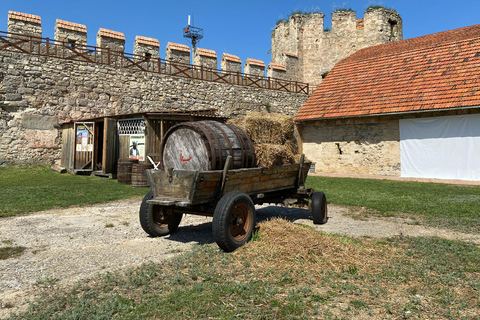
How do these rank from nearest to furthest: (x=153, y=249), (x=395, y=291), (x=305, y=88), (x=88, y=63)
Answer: (x=395, y=291) < (x=153, y=249) < (x=88, y=63) < (x=305, y=88)

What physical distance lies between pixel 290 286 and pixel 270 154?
102 inches

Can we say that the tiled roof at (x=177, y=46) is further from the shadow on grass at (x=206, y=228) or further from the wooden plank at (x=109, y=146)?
the shadow on grass at (x=206, y=228)

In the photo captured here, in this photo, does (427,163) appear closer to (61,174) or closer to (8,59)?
(61,174)

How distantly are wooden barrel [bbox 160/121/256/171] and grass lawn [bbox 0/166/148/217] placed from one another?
4.21 metres

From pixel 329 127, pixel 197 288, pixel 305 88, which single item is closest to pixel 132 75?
pixel 329 127

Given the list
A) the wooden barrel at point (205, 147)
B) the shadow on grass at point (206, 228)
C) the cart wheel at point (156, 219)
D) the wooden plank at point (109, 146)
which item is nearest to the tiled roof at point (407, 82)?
the wooden plank at point (109, 146)

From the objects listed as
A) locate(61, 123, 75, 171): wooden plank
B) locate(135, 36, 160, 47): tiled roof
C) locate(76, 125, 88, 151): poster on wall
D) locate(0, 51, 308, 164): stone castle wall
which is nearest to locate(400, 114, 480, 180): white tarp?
Result: locate(0, 51, 308, 164): stone castle wall

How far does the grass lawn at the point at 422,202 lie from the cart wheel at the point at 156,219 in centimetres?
431

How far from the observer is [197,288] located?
10.6 ft

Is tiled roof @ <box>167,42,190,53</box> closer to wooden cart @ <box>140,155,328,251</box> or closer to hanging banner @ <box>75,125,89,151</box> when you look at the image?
hanging banner @ <box>75,125,89,151</box>

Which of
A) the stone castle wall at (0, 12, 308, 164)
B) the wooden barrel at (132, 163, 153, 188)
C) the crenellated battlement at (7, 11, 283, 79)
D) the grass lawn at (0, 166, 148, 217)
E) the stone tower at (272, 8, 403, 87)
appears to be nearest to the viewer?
the grass lawn at (0, 166, 148, 217)

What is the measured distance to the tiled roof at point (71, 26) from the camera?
1689cm

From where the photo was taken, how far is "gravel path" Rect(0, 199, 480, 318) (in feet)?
11.9

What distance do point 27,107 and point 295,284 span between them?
53.5 ft
